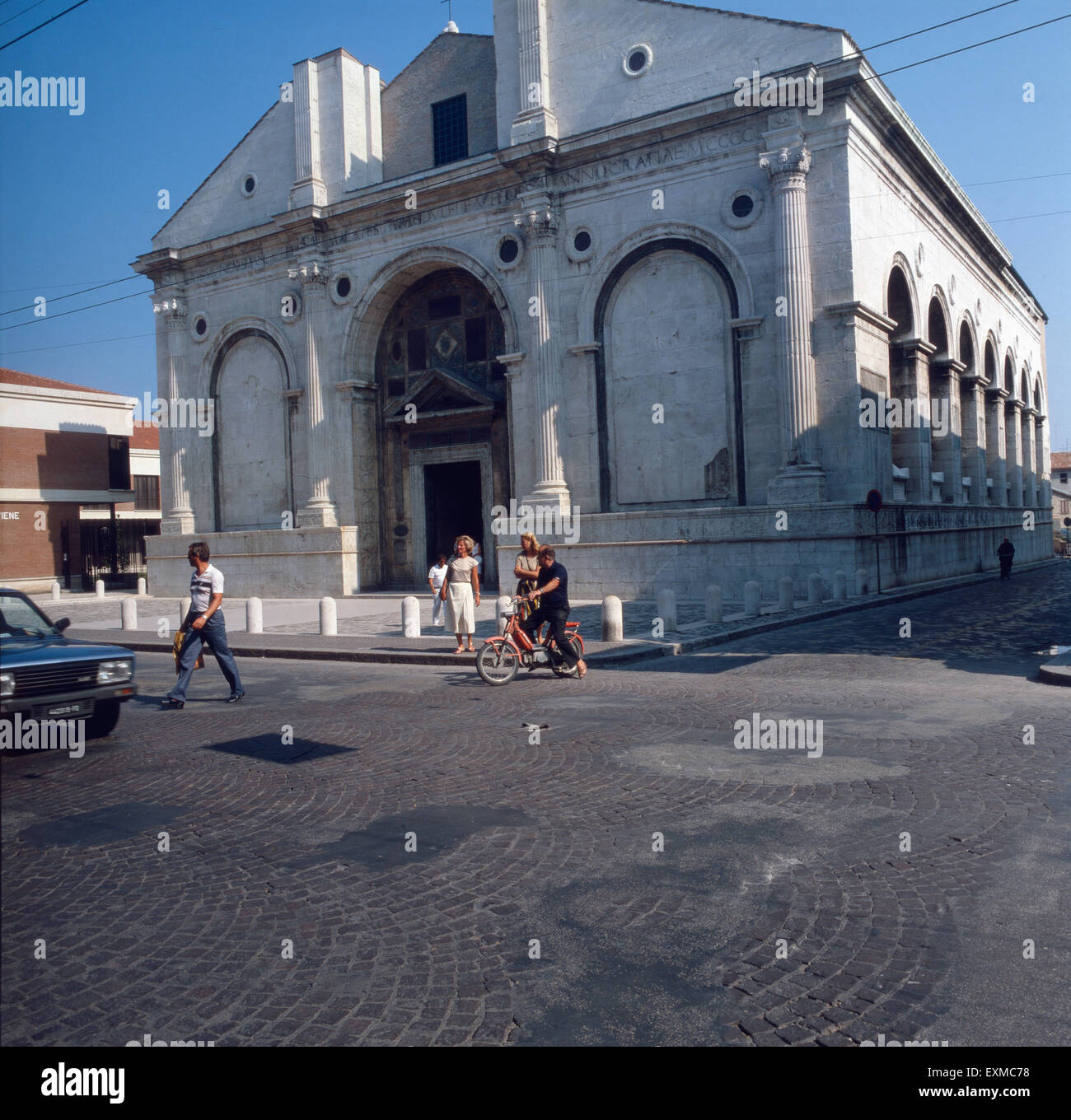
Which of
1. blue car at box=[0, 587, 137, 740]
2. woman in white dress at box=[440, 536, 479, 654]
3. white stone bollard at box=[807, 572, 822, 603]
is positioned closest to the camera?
blue car at box=[0, 587, 137, 740]

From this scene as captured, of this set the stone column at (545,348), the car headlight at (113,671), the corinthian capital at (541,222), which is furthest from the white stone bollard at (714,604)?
the corinthian capital at (541,222)

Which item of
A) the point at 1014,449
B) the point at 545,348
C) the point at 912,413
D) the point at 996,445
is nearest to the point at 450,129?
the point at 545,348

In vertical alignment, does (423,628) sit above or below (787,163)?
below

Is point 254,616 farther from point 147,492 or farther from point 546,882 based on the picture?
point 147,492

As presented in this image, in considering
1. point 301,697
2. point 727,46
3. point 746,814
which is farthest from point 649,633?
point 727,46

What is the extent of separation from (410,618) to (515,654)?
531cm

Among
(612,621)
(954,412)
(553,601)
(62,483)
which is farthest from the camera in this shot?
(62,483)

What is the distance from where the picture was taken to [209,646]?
10.6 meters

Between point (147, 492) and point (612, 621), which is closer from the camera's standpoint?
point (612, 621)

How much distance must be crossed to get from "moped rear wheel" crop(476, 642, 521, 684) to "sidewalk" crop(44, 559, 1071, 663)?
1.80 metres

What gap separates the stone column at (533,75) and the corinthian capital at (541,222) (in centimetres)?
173

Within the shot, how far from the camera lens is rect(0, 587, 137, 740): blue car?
7.65 metres

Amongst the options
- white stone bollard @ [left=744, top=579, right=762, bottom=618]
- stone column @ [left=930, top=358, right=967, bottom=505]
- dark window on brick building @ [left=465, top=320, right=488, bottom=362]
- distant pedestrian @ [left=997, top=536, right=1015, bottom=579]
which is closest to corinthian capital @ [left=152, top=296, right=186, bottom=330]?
dark window on brick building @ [left=465, top=320, right=488, bottom=362]

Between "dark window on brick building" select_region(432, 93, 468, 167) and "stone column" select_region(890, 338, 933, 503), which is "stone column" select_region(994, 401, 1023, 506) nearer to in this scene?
"stone column" select_region(890, 338, 933, 503)
